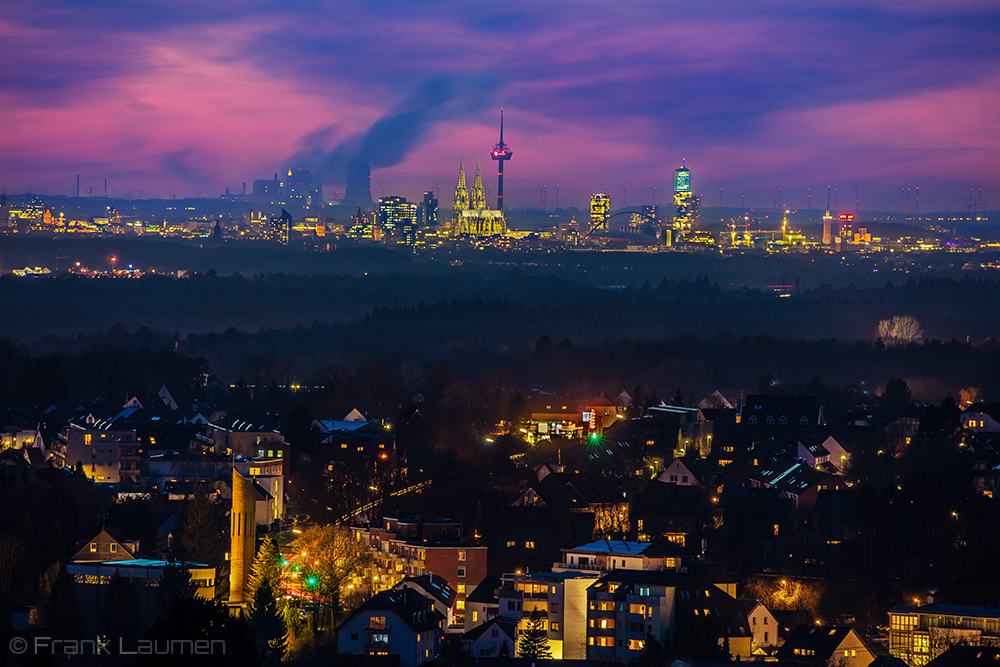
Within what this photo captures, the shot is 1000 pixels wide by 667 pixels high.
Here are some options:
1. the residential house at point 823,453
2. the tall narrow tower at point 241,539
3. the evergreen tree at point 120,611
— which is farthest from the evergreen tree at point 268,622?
the residential house at point 823,453

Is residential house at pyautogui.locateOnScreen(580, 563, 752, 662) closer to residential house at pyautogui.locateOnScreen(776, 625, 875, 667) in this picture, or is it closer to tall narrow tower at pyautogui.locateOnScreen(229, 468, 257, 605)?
residential house at pyautogui.locateOnScreen(776, 625, 875, 667)

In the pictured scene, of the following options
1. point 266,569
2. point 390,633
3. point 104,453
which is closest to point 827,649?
point 390,633

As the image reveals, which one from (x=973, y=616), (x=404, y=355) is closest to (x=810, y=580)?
(x=973, y=616)

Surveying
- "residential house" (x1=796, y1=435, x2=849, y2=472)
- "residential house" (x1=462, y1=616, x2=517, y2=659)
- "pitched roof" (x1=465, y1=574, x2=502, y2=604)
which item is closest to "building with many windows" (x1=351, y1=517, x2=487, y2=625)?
"pitched roof" (x1=465, y1=574, x2=502, y2=604)

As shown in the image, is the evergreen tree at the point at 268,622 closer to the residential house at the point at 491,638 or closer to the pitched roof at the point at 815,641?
the residential house at the point at 491,638

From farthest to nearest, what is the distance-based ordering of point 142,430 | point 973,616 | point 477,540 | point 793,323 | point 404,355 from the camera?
point 793,323
point 404,355
point 142,430
point 477,540
point 973,616

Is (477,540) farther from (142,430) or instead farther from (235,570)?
(142,430)

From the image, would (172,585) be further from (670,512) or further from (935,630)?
(935,630)
